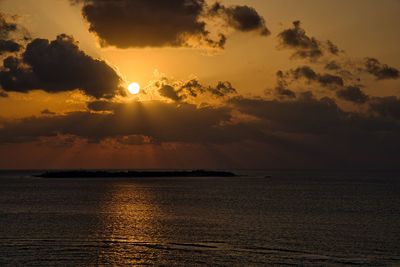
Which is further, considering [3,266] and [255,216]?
[255,216]

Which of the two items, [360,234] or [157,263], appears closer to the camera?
[157,263]

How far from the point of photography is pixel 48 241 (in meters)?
62.0

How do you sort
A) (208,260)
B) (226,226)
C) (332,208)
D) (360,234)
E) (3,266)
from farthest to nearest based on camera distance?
(332,208), (226,226), (360,234), (208,260), (3,266)

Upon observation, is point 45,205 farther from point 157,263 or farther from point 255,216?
point 157,263

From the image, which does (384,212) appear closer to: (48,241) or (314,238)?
(314,238)

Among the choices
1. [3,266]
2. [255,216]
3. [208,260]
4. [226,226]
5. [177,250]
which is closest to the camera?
[3,266]

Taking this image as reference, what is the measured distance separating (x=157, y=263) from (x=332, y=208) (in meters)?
66.8

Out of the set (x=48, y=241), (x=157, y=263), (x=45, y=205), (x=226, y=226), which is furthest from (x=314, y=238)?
(x=45, y=205)

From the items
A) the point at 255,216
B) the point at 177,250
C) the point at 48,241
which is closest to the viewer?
the point at 177,250

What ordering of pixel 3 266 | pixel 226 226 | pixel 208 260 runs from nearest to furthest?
pixel 3 266
pixel 208 260
pixel 226 226

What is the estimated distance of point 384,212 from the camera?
100750 mm

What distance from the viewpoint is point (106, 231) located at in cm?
7219

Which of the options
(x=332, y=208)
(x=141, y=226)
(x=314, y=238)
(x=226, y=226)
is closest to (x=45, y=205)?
(x=141, y=226)

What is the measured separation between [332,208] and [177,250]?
60309 millimetres
